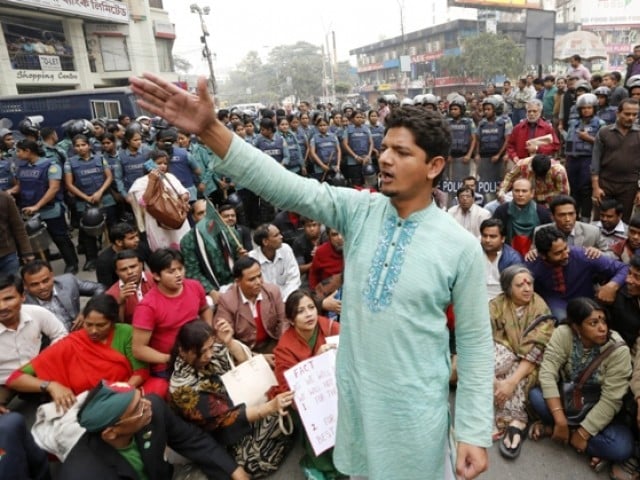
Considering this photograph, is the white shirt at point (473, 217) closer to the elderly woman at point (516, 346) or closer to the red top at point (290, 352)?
the elderly woman at point (516, 346)

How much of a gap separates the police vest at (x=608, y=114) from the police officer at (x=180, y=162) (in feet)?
18.5

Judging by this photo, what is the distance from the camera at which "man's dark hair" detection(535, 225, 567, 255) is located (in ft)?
11.0

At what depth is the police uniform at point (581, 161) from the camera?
5.79 metres

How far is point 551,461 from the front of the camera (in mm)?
2689

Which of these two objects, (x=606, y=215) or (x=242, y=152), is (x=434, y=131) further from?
(x=606, y=215)

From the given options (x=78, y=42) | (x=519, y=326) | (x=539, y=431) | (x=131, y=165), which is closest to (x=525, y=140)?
(x=519, y=326)

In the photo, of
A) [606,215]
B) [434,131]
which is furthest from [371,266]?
[606,215]

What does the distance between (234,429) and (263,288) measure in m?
1.08

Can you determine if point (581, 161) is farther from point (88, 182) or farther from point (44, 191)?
point (44, 191)

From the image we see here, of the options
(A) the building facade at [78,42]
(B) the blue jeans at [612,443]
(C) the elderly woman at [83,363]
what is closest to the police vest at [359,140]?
(C) the elderly woman at [83,363]

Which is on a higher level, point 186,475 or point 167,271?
point 167,271

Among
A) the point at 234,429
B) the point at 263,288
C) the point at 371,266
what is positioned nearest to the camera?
the point at 371,266

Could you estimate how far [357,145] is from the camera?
27.2ft

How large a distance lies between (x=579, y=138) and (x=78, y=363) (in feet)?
19.5
